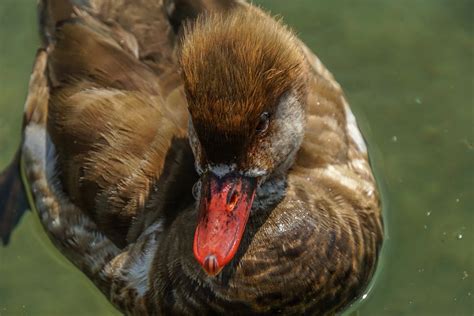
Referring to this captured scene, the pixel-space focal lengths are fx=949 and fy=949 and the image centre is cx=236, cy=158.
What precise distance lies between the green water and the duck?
9.1 inches

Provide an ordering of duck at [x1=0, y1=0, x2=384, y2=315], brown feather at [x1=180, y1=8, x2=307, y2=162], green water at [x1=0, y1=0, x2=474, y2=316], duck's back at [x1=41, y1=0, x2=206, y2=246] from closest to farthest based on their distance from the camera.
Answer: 1. brown feather at [x1=180, y1=8, x2=307, y2=162]
2. duck at [x1=0, y1=0, x2=384, y2=315]
3. duck's back at [x1=41, y1=0, x2=206, y2=246]
4. green water at [x1=0, y1=0, x2=474, y2=316]

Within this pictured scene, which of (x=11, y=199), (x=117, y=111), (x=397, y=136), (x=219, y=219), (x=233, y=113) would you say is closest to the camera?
(x=233, y=113)

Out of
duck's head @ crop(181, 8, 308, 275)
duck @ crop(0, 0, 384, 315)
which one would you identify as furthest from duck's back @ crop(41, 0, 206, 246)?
duck's head @ crop(181, 8, 308, 275)

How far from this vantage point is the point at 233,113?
12.3 feet

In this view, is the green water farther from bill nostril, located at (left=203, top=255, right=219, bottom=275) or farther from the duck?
bill nostril, located at (left=203, top=255, right=219, bottom=275)

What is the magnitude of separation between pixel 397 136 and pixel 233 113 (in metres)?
1.93

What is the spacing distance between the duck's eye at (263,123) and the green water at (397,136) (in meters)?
1.31

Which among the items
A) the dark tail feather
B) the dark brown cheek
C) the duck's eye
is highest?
the duck's eye

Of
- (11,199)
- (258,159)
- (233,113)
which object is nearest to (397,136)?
(258,159)

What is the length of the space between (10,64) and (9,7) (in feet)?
1.38

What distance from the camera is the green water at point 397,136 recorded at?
491 cm

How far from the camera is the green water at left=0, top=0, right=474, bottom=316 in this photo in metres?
4.91

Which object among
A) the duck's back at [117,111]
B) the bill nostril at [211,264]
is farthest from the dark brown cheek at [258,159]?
the duck's back at [117,111]

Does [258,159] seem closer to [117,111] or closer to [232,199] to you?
[232,199]
